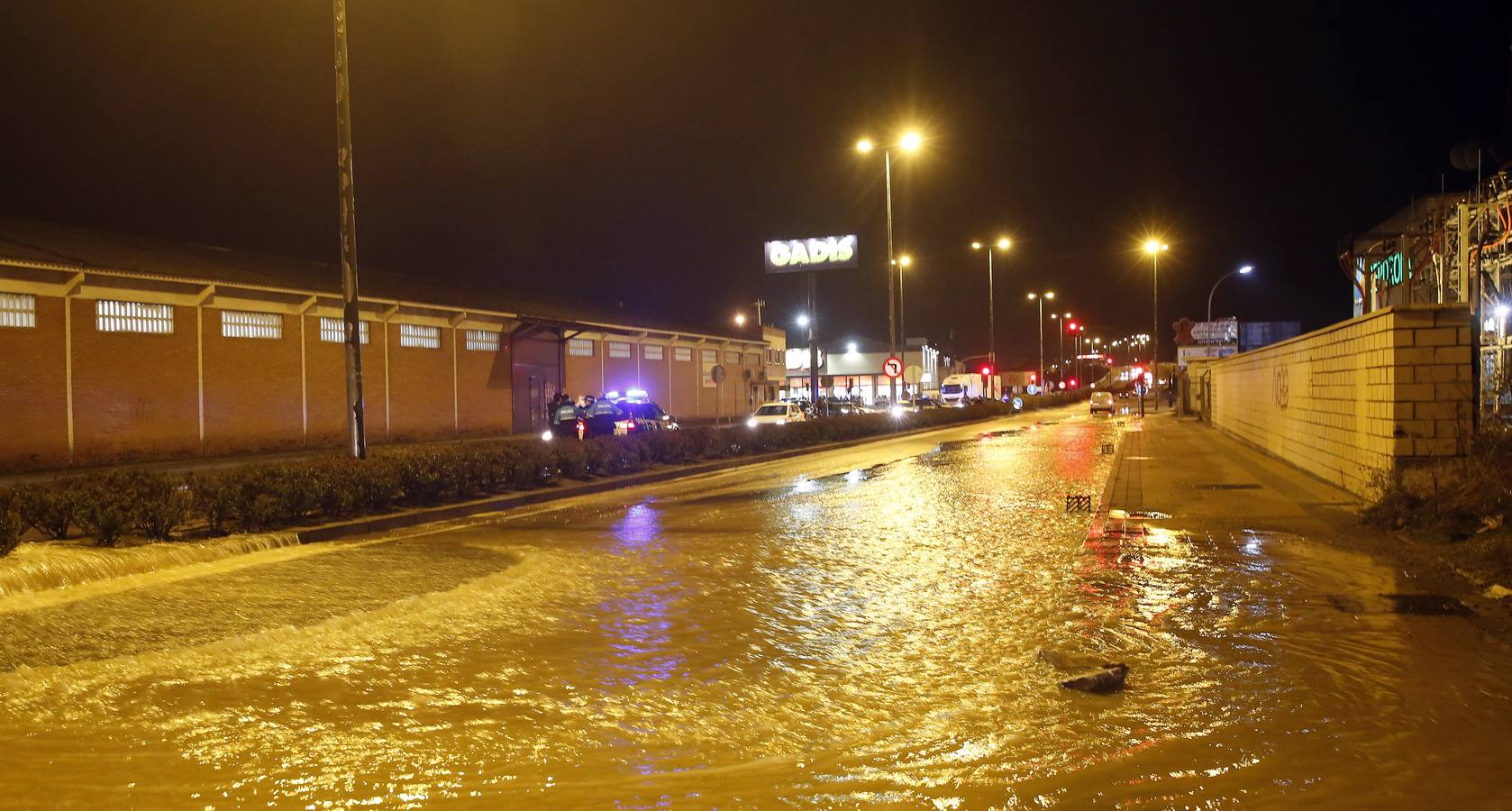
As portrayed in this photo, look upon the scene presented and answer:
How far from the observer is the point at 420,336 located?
35.7 m

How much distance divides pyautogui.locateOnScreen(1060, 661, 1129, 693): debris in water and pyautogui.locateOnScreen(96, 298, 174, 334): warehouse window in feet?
83.9

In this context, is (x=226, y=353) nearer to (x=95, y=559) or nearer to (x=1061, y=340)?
(x=95, y=559)

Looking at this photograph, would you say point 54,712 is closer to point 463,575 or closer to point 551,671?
point 551,671

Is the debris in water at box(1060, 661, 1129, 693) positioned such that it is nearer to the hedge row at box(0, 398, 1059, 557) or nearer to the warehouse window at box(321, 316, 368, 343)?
the hedge row at box(0, 398, 1059, 557)

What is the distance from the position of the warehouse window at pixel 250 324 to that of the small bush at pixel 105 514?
18126mm

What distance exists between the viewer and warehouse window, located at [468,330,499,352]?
3862 centimetres

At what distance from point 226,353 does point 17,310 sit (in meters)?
5.38

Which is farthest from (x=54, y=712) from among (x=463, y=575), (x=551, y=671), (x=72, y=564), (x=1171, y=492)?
(x=1171, y=492)

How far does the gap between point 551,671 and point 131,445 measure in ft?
75.7

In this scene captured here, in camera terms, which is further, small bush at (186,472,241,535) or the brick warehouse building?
the brick warehouse building

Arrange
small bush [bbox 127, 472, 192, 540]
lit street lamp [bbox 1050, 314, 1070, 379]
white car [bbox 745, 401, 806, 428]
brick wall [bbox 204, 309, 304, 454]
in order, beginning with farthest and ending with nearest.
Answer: lit street lamp [bbox 1050, 314, 1070, 379]
white car [bbox 745, 401, 806, 428]
brick wall [bbox 204, 309, 304, 454]
small bush [bbox 127, 472, 192, 540]

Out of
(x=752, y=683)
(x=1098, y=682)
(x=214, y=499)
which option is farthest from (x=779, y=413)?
(x=1098, y=682)

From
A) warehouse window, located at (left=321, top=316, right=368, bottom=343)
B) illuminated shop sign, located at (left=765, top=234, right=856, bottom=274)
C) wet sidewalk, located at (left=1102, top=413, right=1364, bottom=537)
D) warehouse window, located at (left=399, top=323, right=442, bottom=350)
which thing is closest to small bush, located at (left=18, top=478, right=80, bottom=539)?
wet sidewalk, located at (left=1102, top=413, right=1364, bottom=537)

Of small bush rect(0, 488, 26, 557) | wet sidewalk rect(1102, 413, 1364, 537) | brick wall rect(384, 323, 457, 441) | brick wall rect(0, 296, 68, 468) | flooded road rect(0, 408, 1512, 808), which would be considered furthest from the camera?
brick wall rect(384, 323, 457, 441)
